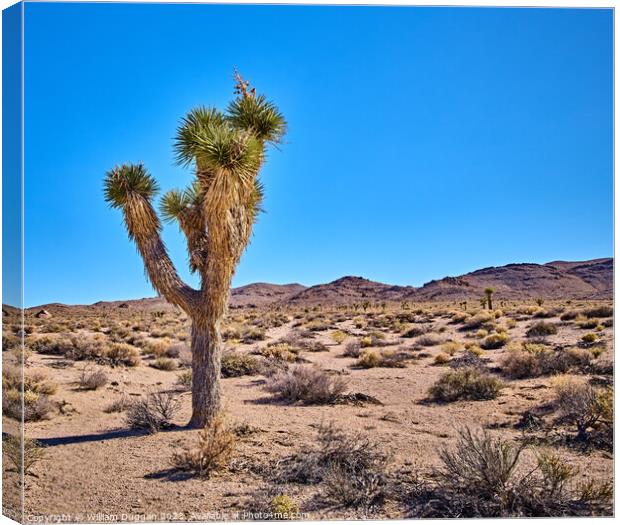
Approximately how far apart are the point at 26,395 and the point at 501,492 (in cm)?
820

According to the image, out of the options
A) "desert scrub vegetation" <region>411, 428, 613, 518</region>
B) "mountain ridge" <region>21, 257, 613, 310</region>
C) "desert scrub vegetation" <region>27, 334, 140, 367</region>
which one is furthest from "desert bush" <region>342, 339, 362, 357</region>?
"mountain ridge" <region>21, 257, 613, 310</region>

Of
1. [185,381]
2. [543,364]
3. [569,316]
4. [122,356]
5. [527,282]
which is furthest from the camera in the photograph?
[527,282]

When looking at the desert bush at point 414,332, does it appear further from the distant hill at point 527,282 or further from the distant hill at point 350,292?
the distant hill at point 350,292

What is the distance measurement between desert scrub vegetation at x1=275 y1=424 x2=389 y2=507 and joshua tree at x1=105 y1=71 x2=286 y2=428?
2.19m

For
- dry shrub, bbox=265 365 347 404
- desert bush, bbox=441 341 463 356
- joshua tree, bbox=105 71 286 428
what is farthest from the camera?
desert bush, bbox=441 341 463 356

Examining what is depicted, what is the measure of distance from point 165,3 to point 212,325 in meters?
4.33

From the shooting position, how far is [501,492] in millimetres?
5176

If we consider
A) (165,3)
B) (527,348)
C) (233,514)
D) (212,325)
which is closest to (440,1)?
(165,3)

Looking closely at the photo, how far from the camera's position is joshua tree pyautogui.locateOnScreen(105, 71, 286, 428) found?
24.2ft

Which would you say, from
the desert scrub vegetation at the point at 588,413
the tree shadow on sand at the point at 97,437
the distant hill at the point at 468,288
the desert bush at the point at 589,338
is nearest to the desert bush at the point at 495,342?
the desert bush at the point at 589,338

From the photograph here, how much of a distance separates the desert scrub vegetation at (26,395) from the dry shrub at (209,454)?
184cm

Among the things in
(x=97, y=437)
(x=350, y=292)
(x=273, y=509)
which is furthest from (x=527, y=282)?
(x=273, y=509)

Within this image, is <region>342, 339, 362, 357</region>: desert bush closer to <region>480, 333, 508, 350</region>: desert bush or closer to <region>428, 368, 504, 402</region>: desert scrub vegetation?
<region>480, 333, 508, 350</region>: desert bush

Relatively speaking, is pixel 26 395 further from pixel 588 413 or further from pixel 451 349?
pixel 451 349
